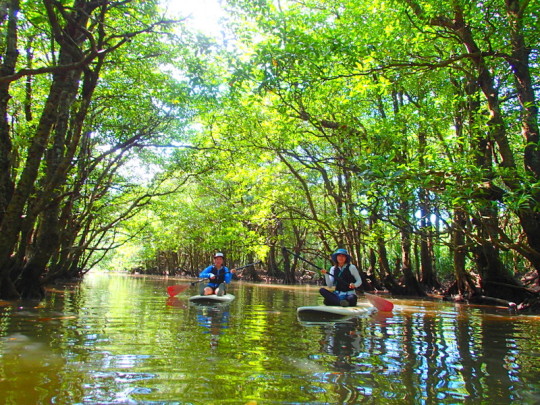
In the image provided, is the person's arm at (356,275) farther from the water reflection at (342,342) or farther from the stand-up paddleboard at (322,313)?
the water reflection at (342,342)

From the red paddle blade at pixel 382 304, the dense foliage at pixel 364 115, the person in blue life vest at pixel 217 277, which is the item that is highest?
the dense foliage at pixel 364 115

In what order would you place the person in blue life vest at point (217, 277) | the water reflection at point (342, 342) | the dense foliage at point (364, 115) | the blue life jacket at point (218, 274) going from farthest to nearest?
the blue life jacket at point (218, 274) < the person in blue life vest at point (217, 277) < the dense foliage at point (364, 115) < the water reflection at point (342, 342)

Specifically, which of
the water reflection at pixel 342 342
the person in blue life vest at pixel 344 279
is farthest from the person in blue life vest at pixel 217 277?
the water reflection at pixel 342 342

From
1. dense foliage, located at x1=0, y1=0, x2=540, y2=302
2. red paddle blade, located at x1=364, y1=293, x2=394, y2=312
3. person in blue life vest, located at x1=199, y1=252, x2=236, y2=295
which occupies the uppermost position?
dense foliage, located at x1=0, y1=0, x2=540, y2=302

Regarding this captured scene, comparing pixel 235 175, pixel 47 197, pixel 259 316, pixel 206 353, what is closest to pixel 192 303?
pixel 259 316

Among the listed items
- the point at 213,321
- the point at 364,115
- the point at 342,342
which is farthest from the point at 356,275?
the point at 364,115

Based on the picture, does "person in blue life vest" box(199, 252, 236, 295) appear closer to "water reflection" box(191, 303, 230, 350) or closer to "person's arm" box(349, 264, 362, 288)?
"water reflection" box(191, 303, 230, 350)

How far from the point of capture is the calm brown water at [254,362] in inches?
106

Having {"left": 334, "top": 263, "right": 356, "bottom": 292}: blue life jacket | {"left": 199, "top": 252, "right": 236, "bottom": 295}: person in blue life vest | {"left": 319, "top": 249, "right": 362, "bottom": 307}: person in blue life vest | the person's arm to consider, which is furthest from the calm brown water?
{"left": 199, "top": 252, "right": 236, "bottom": 295}: person in blue life vest

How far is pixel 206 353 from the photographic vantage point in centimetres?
388

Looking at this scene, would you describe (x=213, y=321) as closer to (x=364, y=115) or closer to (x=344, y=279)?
(x=344, y=279)

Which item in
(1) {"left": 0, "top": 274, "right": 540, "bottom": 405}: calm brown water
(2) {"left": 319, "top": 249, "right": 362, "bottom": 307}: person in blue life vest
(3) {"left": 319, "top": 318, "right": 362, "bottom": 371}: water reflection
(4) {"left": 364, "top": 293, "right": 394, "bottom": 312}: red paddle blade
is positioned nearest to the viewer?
(1) {"left": 0, "top": 274, "right": 540, "bottom": 405}: calm brown water

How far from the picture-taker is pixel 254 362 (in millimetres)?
3578

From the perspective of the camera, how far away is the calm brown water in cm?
270
